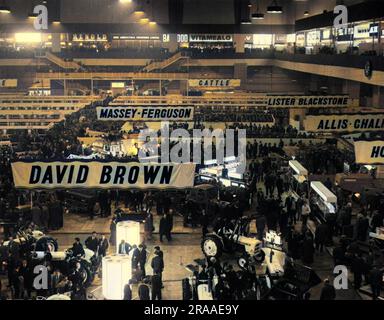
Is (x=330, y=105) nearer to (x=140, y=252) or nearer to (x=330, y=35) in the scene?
(x=140, y=252)

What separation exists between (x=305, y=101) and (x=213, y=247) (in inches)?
535

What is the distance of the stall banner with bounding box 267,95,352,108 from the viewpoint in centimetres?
2745

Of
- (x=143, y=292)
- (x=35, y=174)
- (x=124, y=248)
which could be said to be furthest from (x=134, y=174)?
(x=143, y=292)

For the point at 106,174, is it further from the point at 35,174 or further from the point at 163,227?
the point at 163,227

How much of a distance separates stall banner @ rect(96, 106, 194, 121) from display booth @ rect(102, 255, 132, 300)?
11129 millimetres

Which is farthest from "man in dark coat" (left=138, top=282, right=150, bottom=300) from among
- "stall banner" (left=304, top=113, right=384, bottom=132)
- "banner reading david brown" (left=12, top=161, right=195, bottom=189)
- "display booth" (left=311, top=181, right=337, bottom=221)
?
"stall banner" (left=304, top=113, right=384, bottom=132)

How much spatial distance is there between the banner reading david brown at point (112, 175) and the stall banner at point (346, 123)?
797 centimetres

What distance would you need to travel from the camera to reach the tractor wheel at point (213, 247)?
15391 millimetres

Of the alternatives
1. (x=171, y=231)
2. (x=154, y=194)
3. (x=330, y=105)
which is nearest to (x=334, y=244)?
(x=171, y=231)

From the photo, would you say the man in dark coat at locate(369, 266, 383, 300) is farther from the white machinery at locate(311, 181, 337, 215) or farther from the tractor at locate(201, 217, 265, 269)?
the white machinery at locate(311, 181, 337, 215)

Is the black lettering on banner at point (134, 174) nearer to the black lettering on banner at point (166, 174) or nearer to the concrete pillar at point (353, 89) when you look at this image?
the black lettering on banner at point (166, 174)

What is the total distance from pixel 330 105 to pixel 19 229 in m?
16.7

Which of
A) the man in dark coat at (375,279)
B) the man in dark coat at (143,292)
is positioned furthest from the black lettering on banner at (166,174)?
the man in dark coat at (375,279)

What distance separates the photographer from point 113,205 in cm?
2220
